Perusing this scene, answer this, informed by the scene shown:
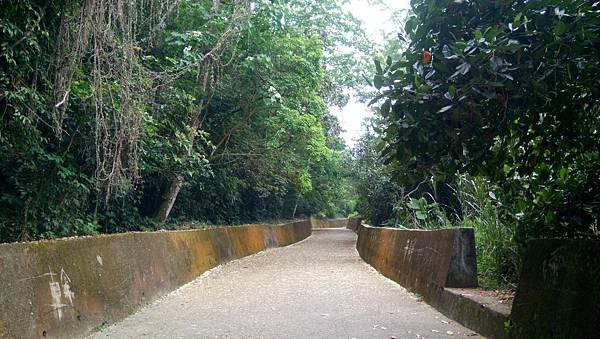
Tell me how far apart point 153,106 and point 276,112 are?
6.33 metres

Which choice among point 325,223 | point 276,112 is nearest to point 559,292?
point 276,112

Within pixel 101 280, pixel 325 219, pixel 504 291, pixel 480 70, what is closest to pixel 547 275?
pixel 480 70

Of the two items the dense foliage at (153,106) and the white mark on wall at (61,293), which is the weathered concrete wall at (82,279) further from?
the dense foliage at (153,106)

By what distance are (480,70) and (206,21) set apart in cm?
1022

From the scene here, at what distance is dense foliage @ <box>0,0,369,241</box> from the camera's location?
6.85 metres

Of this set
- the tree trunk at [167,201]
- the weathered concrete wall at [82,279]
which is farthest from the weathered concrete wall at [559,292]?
the tree trunk at [167,201]

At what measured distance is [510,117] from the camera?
3701 millimetres

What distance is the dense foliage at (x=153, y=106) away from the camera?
6.85 meters

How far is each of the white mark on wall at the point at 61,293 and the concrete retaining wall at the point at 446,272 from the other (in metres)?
4.07

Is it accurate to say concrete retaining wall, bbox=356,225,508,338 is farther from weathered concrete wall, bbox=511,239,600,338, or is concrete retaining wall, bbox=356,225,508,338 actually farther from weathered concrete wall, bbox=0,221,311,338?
weathered concrete wall, bbox=0,221,311,338

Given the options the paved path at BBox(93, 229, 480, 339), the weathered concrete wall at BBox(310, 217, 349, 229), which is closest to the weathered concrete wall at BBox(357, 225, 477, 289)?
the paved path at BBox(93, 229, 480, 339)

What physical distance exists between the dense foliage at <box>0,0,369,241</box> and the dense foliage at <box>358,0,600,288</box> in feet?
14.6

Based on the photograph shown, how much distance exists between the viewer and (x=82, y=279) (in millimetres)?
5598

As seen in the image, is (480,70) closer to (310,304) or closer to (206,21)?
(310,304)
